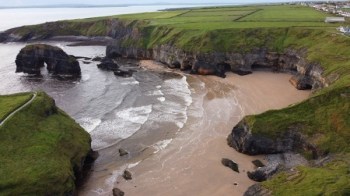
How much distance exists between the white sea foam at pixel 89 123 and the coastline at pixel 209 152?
14.3 m

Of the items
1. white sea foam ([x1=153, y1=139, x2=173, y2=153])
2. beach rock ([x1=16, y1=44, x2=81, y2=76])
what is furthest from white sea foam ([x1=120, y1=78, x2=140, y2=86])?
white sea foam ([x1=153, y1=139, x2=173, y2=153])

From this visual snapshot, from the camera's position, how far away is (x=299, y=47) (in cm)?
8812

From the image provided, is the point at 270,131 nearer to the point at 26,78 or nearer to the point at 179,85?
the point at 179,85

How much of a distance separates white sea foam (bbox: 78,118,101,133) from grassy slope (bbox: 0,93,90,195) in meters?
9.25

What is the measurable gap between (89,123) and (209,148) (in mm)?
22078

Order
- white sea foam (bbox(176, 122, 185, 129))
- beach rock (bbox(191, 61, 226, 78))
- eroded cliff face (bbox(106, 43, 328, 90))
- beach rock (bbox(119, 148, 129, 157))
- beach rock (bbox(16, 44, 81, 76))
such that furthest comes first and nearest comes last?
beach rock (bbox(16, 44, 81, 76))
beach rock (bbox(191, 61, 226, 78))
eroded cliff face (bbox(106, 43, 328, 90))
white sea foam (bbox(176, 122, 185, 129))
beach rock (bbox(119, 148, 129, 157))

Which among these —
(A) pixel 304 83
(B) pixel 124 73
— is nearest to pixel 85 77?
(B) pixel 124 73

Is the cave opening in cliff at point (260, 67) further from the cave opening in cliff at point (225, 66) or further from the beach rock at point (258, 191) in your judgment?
the beach rock at point (258, 191)

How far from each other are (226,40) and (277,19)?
26.0m

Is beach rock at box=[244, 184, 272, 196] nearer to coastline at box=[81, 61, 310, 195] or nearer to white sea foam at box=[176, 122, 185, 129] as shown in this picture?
coastline at box=[81, 61, 310, 195]

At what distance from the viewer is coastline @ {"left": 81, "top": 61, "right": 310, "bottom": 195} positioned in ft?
141

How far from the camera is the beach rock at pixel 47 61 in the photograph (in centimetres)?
10219

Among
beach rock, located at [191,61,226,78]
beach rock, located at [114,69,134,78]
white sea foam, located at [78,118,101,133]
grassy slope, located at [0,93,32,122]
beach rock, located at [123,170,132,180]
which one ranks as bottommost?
beach rock, located at [123,170,132,180]

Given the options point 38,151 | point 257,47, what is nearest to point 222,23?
point 257,47
